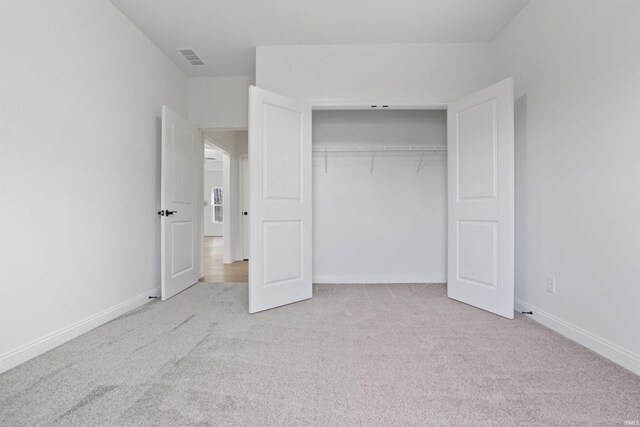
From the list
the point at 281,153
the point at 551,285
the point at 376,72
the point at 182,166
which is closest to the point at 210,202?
the point at 182,166

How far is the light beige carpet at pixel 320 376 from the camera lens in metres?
1.34

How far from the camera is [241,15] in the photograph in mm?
2781

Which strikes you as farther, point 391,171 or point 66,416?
point 391,171

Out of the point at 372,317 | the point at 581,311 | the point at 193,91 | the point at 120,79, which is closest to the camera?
the point at 581,311

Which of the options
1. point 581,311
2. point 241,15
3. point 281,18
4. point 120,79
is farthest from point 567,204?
point 120,79

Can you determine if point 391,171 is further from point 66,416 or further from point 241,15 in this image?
point 66,416

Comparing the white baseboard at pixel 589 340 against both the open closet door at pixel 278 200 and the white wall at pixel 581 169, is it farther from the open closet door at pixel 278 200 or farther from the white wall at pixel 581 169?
the open closet door at pixel 278 200

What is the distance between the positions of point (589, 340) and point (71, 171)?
365 centimetres

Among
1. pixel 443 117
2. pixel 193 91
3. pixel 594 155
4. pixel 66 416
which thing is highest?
pixel 193 91

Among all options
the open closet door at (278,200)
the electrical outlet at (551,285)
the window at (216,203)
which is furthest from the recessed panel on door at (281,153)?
the window at (216,203)

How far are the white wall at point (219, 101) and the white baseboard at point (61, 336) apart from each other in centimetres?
231

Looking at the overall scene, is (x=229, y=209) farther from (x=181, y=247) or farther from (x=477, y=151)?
(x=477, y=151)

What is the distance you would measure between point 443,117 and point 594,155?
2.00 metres

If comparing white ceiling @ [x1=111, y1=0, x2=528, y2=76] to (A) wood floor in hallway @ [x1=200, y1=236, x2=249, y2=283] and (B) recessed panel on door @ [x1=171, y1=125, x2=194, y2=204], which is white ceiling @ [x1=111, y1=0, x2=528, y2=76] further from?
(A) wood floor in hallway @ [x1=200, y1=236, x2=249, y2=283]
